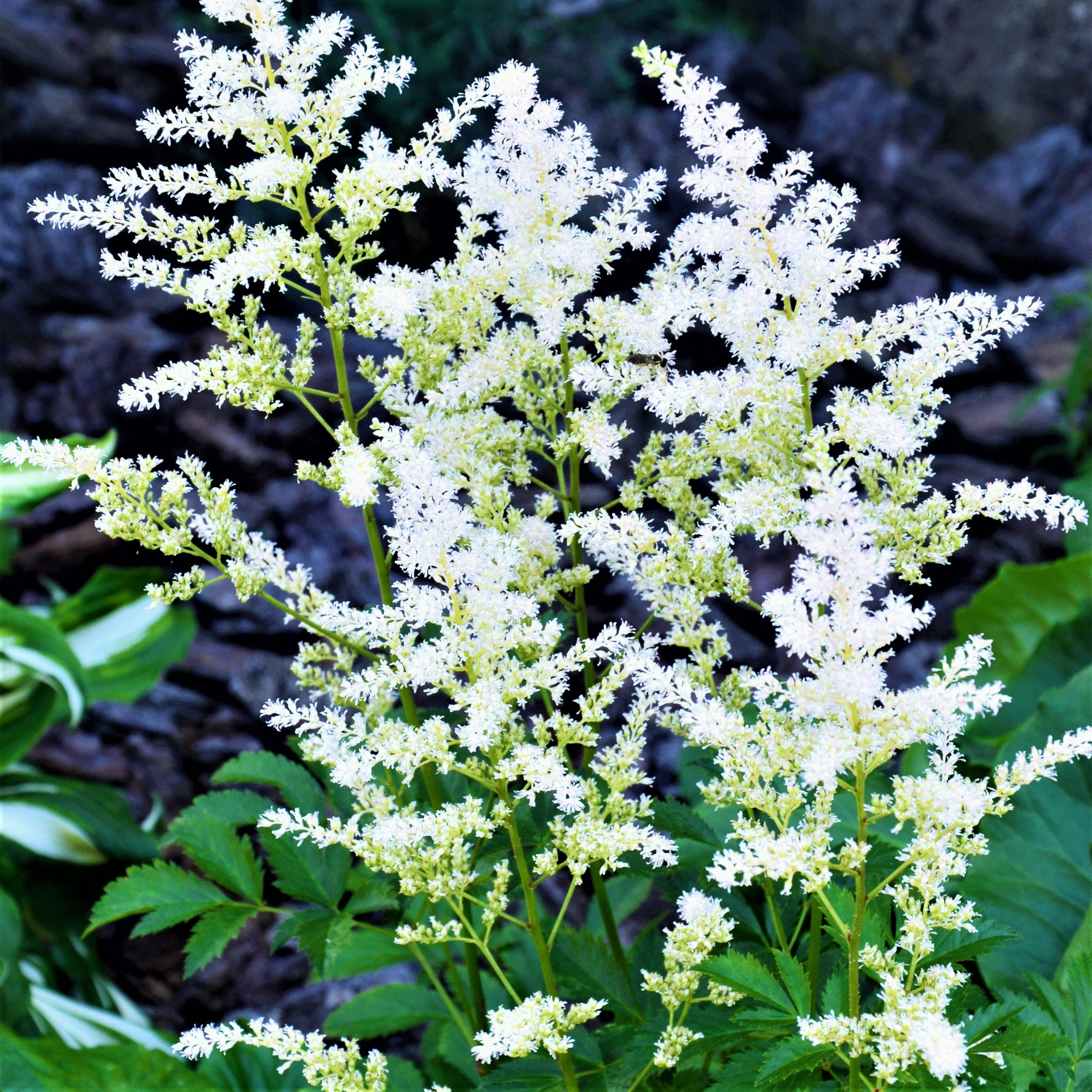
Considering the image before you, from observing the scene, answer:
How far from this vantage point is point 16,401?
2.54 meters

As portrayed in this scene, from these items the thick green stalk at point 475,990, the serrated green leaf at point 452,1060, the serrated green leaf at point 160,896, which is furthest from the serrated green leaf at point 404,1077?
the serrated green leaf at point 160,896

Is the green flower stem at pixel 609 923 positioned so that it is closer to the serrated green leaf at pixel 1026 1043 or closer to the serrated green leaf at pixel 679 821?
the serrated green leaf at pixel 679 821

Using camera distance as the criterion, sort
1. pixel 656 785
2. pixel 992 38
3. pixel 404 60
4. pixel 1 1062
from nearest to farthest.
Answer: pixel 404 60
pixel 1 1062
pixel 656 785
pixel 992 38

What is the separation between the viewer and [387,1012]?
1.17 meters

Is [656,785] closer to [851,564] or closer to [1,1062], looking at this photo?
[1,1062]

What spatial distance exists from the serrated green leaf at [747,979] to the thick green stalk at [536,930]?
11cm

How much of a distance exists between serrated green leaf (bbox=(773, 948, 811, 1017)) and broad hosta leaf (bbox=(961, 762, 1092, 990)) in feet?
1.61

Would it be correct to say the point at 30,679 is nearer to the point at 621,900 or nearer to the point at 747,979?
the point at 621,900

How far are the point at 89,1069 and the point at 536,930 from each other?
57cm

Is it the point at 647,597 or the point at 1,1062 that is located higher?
the point at 647,597

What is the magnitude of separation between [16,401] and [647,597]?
222 centimetres

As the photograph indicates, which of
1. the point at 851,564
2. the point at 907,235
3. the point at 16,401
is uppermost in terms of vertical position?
the point at 907,235

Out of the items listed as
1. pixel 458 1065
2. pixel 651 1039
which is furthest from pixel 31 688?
pixel 651 1039

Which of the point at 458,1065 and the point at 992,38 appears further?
the point at 992,38
